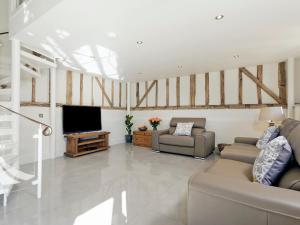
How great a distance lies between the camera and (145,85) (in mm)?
6418

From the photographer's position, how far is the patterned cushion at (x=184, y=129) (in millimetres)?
4645

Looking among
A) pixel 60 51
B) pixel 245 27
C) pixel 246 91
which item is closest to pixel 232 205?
pixel 245 27

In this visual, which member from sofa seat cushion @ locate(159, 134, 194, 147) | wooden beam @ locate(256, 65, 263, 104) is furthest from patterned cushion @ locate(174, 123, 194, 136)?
wooden beam @ locate(256, 65, 263, 104)

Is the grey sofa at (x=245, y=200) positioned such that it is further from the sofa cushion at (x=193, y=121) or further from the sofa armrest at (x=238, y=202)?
the sofa cushion at (x=193, y=121)

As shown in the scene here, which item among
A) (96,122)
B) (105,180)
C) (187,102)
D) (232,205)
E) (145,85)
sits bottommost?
(105,180)

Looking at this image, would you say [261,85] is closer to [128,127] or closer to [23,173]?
[128,127]

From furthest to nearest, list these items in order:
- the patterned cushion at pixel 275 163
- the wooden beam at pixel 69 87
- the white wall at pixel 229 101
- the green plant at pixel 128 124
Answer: the green plant at pixel 128 124
the wooden beam at pixel 69 87
the white wall at pixel 229 101
the patterned cushion at pixel 275 163

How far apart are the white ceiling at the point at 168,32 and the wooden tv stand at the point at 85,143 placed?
1933 millimetres

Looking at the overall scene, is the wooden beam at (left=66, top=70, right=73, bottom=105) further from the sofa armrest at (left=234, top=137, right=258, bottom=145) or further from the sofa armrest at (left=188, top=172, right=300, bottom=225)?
the sofa armrest at (left=234, top=137, right=258, bottom=145)

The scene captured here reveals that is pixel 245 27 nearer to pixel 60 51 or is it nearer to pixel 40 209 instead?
pixel 60 51

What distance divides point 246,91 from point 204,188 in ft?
14.0

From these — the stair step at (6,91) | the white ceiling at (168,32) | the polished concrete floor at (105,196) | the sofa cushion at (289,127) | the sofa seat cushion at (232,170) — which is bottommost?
the polished concrete floor at (105,196)

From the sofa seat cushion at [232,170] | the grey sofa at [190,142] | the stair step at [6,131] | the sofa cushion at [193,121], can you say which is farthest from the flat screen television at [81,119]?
the sofa seat cushion at [232,170]

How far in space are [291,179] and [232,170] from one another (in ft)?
2.39
